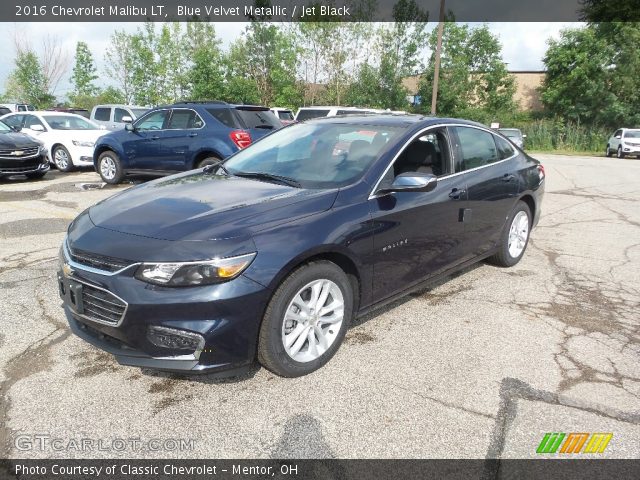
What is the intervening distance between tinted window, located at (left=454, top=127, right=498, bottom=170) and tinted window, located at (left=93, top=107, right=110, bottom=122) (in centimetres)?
1519

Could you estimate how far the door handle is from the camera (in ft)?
13.2

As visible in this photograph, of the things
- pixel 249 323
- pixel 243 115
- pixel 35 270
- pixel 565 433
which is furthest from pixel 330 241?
pixel 243 115

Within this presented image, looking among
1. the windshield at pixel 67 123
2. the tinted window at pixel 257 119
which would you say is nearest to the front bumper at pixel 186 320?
the tinted window at pixel 257 119

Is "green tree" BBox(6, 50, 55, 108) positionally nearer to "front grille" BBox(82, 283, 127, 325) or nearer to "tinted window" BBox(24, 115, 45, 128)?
"tinted window" BBox(24, 115, 45, 128)

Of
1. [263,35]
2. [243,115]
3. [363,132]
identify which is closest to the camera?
[363,132]

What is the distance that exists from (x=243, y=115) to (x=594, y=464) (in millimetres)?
8225

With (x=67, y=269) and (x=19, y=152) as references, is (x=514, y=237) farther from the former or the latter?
(x=19, y=152)

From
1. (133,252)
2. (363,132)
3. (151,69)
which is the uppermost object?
(151,69)

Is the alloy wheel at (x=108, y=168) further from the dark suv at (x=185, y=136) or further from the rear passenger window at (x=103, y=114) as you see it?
the rear passenger window at (x=103, y=114)

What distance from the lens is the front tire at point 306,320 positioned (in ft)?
9.08

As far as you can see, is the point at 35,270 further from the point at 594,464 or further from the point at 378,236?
the point at 594,464

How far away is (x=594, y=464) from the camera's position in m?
2.36

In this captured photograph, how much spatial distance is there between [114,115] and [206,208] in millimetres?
15348

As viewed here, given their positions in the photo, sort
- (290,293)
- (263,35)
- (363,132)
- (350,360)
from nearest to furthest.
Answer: (290,293) → (350,360) → (363,132) → (263,35)
